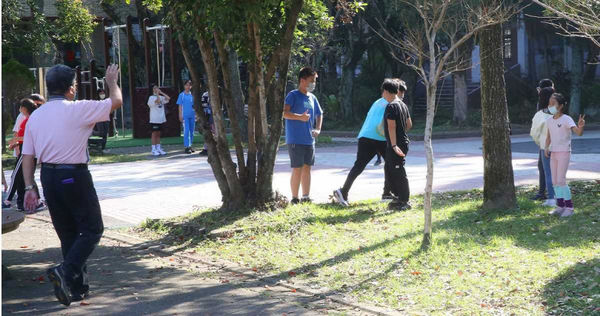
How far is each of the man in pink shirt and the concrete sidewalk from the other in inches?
15.1

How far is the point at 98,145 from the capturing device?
20609 mm

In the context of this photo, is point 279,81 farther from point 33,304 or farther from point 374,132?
point 33,304

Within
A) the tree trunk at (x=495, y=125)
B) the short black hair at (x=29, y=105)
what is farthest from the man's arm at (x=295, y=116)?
the short black hair at (x=29, y=105)

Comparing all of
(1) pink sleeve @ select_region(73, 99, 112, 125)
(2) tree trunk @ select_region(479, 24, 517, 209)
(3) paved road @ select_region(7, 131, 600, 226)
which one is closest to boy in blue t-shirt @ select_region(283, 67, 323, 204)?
(3) paved road @ select_region(7, 131, 600, 226)

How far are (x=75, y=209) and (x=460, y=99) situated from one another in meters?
22.8

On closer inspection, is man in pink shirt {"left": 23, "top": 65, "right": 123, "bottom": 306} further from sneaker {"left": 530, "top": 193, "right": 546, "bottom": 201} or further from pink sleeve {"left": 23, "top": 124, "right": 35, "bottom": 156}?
sneaker {"left": 530, "top": 193, "right": 546, "bottom": 201}

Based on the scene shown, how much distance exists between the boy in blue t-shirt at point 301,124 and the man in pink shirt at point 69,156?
4.28 meters

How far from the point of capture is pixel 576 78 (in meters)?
28.3

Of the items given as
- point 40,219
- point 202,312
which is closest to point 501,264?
point 202,312

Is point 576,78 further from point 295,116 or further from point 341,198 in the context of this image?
point 295,116

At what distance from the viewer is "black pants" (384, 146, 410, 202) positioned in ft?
33.4

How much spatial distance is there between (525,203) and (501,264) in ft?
10.6

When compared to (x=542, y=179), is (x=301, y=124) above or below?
above

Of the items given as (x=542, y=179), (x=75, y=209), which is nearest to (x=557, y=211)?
(x=542, y=179)
